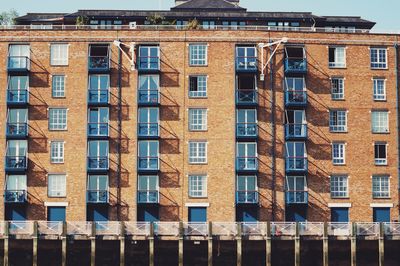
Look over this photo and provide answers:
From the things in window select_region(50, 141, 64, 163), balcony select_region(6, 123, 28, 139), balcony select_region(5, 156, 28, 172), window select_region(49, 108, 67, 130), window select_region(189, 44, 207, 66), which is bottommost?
balcony select_region(5, 156, 28, 172)

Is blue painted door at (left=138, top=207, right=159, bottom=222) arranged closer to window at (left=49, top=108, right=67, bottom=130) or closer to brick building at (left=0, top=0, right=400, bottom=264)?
brick building at (left=0, top=0, right=400, bottom=264)

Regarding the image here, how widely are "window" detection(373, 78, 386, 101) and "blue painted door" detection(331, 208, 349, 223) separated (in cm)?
935

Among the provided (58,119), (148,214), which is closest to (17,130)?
(58,119)

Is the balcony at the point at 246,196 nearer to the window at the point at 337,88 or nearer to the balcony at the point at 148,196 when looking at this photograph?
the balcony at the point at 148,196

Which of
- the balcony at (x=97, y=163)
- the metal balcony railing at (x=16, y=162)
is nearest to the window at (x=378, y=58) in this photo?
the balcony at (x=97, y=163)

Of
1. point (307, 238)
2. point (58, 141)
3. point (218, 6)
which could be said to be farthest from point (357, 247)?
point (218, 6)

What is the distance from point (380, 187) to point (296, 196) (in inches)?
263

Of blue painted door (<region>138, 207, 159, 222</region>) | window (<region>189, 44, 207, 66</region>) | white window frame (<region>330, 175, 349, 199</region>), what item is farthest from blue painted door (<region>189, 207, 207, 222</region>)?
window (<region>189, 44, 207, 66</region>)

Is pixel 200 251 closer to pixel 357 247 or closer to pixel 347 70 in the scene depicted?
pixel 357 247

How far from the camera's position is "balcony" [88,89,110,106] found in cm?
6844

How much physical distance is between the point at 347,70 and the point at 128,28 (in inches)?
678

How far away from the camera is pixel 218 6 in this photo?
97875 millimetres

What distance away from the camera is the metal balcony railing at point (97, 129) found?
6831 cm

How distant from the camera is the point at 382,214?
69250 millimetres
